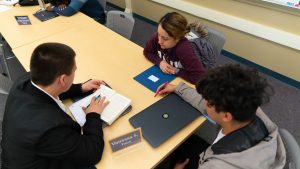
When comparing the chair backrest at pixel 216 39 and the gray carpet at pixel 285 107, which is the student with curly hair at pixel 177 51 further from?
the gray carpet at pixel 285 107

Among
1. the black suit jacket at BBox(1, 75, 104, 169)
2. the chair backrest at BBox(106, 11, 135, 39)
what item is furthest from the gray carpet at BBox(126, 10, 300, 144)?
the black suit jacket at BBox(1, 75, 104, 169)

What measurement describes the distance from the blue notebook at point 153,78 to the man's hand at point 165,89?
6 cm

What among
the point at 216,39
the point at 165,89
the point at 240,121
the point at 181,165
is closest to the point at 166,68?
the point at 165,89

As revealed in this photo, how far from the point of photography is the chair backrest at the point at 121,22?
2.18m

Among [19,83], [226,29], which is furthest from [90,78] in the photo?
[226,29]

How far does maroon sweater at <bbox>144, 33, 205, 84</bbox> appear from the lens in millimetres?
1581

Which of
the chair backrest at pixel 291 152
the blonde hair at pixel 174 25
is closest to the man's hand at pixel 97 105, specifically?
the blonde hair at pixel 174 25

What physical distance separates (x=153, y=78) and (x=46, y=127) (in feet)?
2.69

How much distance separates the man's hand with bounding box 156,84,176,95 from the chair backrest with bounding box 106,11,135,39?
0.90m

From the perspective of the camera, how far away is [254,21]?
2518 mm

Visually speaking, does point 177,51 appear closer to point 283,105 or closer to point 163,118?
point 163,118

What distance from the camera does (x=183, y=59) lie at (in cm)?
162

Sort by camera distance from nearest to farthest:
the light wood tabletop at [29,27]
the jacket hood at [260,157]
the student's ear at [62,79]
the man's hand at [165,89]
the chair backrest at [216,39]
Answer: the jacket hood at [260,157] → the student's ear at [62,79] → the man's hand at [165,89] → the chair backrest at [216,39] → the light wood tabletop at [29,27]

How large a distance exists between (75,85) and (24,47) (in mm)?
825
